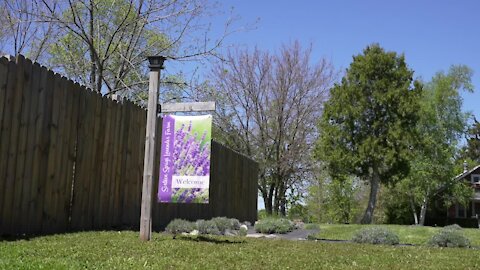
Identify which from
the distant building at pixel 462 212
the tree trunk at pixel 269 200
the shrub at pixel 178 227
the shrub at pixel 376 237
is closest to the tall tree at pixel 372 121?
the tree trunk at pixel 269 200

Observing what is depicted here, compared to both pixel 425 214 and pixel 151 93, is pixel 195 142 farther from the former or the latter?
pixel 425 214

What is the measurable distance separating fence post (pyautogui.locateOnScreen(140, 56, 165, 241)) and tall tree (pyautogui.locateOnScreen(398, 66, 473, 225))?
29.6 metres

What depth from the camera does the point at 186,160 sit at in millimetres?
8664

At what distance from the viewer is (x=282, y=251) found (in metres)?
7.20

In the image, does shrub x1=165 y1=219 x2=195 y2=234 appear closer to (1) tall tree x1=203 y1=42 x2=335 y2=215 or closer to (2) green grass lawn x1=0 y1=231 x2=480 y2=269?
(2) green grass lawn x1=0 y1=231 x2=480 y2=269

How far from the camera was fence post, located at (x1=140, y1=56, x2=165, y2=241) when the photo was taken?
7.69 meters

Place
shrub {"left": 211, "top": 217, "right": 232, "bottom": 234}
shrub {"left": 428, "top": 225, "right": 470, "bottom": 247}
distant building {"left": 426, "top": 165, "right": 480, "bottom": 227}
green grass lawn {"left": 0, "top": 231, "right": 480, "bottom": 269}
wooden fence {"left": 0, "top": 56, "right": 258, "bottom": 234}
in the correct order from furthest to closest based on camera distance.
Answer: distant building {"left": 426, "top": 165, "right": 480, "bottom": 227} < shrub {"left": 211, "top": 217, "right": 232, "bottom": 234} < shrub {"left": 428, "top": 225, "right": 470, "bottom": 247} < wooden fence {"left": 0, "top": 56, "right": 258, "bottom": 234} < green grass lawn {"left": 0, "top": 231, "right": 480, "bottom": 269}

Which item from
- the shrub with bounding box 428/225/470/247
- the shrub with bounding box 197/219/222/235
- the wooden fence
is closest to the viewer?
the wooden fence

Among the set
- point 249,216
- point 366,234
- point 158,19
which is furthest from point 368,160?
point 366,234

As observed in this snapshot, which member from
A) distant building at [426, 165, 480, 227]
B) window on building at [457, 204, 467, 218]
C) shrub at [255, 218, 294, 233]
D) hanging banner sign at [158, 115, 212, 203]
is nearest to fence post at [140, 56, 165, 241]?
hanging banner sign at [158, 115, 212, 203]

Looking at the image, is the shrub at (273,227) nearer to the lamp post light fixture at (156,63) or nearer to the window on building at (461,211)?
the lamp post light fixture at (156,63)

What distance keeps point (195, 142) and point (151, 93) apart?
3.69ft

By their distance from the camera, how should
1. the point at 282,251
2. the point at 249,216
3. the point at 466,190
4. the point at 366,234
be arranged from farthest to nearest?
the point at 466,190 < the point at 249,216 < the point at 366,234 < the point at 282,251

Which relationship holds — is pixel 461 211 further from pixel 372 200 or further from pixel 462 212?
pixel 372 200
